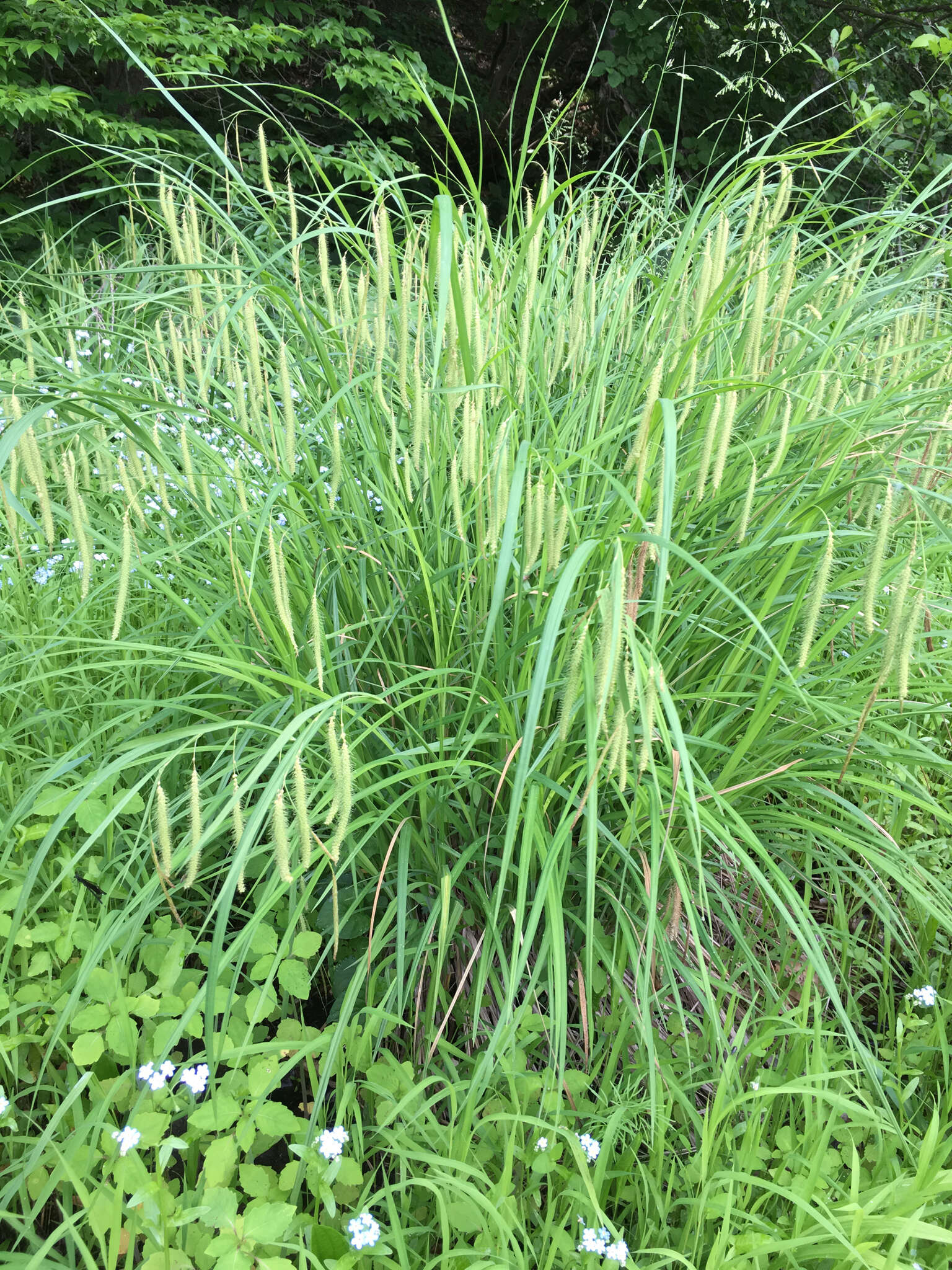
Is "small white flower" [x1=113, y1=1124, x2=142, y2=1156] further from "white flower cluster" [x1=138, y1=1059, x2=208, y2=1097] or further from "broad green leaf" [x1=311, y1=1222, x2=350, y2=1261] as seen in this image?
"broad green leaf" [x1=311, y1=1222, x2=350, y2=1261]

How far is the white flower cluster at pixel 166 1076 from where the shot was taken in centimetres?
140

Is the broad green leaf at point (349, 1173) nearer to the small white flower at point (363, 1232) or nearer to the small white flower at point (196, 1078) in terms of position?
the small white flower at point (363, 1232)

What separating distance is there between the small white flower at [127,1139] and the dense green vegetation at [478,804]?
13mm

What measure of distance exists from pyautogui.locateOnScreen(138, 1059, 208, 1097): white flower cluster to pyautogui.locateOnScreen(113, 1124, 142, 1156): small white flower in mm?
62

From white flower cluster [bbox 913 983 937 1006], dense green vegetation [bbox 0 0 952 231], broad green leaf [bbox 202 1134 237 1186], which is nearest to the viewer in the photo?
broad green leaf [bbox 202 1134 237 1186]

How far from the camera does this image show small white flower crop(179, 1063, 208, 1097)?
4.68ft

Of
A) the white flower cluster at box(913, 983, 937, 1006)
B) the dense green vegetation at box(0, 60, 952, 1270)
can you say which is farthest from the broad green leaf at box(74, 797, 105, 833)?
the white flower cluster at box(913, 983, 937, 1006)

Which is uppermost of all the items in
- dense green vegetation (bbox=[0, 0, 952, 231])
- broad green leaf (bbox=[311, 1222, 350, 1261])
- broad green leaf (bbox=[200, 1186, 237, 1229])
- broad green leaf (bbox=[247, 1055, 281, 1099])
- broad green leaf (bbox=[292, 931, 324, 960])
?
dense green vegetation (bbox=[0, 0, 952, 231])

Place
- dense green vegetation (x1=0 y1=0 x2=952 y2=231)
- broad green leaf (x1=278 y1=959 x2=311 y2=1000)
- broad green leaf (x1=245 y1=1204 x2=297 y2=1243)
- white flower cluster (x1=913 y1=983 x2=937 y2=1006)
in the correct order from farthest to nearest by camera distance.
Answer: dense green vegetation (x1=0 y1=0 x2=952 y2=231)
white flower cluster (x1=913 y1=983 x2=937 y2=1006)
broad green leaf (x1=278 y1=959 x2=311 y2=1000)
broad green leaf (x1=245 y1=1204 x2=297 y2=1243)

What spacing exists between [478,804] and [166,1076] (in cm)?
72

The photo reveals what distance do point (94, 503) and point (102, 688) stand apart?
1.53 feet

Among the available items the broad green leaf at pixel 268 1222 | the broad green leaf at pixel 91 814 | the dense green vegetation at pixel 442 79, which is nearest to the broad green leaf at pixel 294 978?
the broad green leaf at pixel 268 1222

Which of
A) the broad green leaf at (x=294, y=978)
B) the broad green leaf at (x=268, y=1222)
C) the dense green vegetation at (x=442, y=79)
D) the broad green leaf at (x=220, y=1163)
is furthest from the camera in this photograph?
the dense green vegetation at (x=442, y=79)

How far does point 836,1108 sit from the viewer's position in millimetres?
1550
